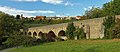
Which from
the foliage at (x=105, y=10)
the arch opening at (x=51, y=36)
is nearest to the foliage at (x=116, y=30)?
the arch opening at (x=51, y=36)

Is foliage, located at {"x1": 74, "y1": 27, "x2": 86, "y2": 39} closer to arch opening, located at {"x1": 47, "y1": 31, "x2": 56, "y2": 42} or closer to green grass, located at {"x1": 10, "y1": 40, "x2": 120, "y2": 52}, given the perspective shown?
arch opening, located at {"x1": 47, "y1": 31, "x2": 56, "y2": 42}

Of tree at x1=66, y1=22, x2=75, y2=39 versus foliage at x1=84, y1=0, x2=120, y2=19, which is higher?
foliage at x1=84, y1=0, x2=120, y2=19

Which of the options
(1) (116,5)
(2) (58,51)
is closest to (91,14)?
(1) (116,5)

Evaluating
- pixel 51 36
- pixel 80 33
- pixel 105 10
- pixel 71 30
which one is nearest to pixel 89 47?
pixel 80 33

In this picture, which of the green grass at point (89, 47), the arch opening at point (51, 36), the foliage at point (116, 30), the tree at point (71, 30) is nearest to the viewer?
the green grass at point (89, 47)

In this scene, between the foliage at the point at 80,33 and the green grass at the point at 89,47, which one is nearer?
the green grass at the point at 89,47

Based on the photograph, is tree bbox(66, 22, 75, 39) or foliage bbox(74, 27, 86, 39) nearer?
foliage bbox(74, 27, 86, 39)

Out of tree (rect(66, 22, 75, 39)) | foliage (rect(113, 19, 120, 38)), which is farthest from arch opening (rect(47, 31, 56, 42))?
foliage (rect(113, 19, 120, 38))

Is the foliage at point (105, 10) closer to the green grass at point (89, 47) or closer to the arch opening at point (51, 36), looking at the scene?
the arch opening at point (51, 36)

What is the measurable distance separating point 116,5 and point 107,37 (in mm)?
36867

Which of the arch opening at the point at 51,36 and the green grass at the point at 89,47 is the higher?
the green grass at the point at 89,47

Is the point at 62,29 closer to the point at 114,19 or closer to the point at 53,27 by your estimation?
the point at 53,27

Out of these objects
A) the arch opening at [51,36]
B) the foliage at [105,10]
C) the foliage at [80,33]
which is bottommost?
the arch opening at [51,36]

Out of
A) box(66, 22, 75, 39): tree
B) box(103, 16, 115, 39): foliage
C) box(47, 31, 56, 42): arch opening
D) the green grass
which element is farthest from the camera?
box(47, 31, 56, 42): arch opening
